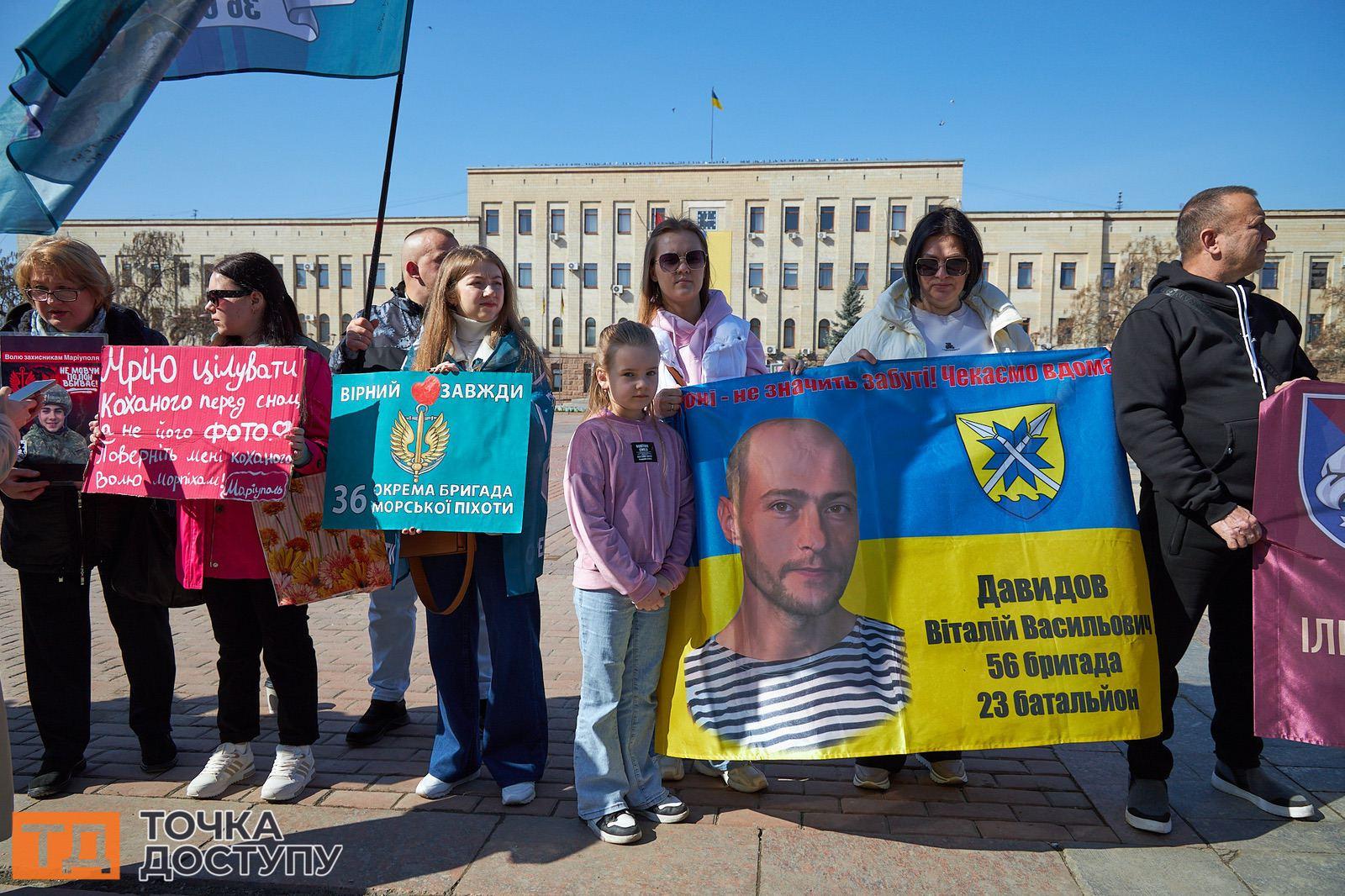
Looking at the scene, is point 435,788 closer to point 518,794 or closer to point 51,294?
point 518,794

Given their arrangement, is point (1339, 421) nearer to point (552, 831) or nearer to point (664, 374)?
point (664, 374)

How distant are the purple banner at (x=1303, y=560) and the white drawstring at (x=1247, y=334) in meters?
0.10

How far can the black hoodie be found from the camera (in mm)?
3377

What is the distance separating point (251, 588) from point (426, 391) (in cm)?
118

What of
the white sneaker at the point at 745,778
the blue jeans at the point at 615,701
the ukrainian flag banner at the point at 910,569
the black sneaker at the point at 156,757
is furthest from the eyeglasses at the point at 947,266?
the black sneaker at the point at 156,757

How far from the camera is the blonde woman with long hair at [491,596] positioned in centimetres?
363

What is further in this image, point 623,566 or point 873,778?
point 873,778

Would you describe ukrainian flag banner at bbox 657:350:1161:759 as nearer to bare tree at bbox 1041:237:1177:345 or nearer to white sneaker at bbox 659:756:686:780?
white sneaker at bbox 659:756:686:780

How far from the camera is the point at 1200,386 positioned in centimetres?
349

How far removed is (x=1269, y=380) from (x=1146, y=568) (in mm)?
863


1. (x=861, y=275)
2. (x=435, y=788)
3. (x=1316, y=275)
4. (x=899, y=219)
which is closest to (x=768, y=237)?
(x=861, y=275)

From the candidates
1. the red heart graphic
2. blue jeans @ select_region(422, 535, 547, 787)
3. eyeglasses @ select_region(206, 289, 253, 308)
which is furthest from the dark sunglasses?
blue jeans @ select_region(422, 535, 547, 787)

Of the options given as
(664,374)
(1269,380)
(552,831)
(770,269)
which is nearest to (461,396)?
(664,374)

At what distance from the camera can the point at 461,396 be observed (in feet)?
11.7
